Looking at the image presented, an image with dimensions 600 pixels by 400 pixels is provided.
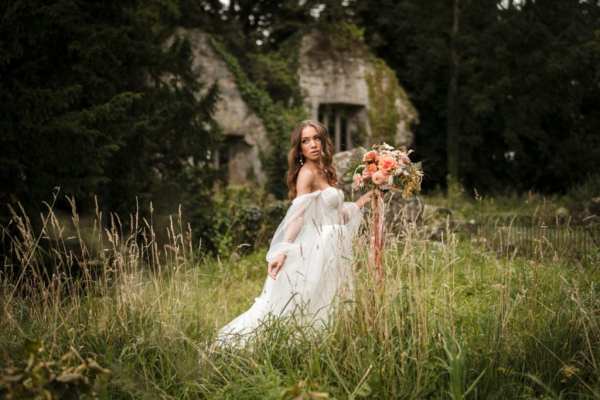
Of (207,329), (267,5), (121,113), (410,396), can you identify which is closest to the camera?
(410,396)

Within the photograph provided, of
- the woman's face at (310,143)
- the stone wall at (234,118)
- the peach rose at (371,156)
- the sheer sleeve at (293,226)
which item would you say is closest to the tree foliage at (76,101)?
the woman's face at (310,143)

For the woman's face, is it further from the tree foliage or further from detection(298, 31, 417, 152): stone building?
detection(298, 31, 417, 152): stone building

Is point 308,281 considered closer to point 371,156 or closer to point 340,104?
point 371,156

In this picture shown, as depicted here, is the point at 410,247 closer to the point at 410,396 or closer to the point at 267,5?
the point at 410,396

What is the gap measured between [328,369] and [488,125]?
16385 mm

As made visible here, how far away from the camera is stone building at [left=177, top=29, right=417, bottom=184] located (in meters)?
13.7

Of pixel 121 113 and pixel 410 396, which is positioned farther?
pixel 121 113

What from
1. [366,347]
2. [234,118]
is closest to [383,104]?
[234,118]

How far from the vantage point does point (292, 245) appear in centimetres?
400

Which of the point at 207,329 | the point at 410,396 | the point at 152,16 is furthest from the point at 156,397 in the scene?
the point at 152,16

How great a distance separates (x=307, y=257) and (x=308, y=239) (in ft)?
0.50

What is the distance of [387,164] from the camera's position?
12.9 ft

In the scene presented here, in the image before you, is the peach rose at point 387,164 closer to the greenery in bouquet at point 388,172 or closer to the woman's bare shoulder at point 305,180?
the greenery in bouquet at point 388,172

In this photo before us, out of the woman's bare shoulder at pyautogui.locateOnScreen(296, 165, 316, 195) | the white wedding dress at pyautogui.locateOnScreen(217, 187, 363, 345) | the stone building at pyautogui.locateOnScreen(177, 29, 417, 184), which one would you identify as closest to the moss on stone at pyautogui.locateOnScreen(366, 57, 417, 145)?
the stone building at pyautogui.locateOnScreen(177, 29, 417, 184)
